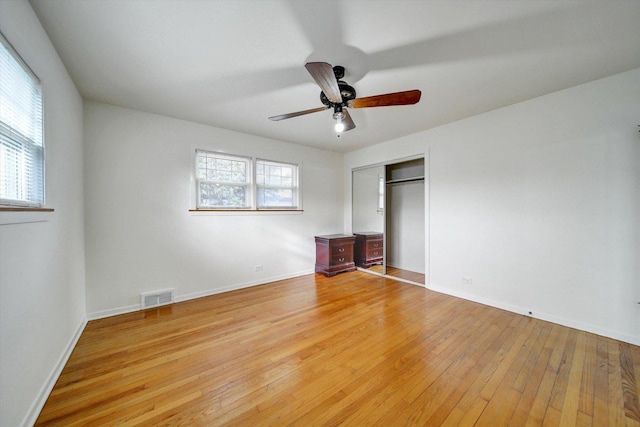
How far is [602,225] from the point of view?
7.49ft

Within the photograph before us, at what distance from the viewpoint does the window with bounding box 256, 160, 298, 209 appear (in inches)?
157

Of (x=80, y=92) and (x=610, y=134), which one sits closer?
(x=610, y=134)

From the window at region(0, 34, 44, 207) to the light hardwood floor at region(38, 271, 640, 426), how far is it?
1390mm

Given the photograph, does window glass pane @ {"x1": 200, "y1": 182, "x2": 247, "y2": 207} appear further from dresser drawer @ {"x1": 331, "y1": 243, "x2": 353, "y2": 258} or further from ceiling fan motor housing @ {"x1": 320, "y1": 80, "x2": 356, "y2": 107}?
ceiling fan motor housing @ {"x1": 320, "y1": 80, "x2": 356, "y2": 107}

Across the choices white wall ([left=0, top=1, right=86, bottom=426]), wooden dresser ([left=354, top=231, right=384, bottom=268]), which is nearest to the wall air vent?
white wall ([left=0, top=1, right=86, bottom=426])

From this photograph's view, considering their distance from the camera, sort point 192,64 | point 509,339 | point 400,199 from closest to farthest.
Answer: point 192,64
point 509,339
point 400,199

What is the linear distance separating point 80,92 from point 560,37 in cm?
451

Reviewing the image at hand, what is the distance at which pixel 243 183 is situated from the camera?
12.4ft

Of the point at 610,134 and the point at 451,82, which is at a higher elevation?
the point at 451,82

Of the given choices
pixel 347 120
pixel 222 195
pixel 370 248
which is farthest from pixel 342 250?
pixel 347 120

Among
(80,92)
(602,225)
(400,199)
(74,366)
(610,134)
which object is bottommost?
(74,366)

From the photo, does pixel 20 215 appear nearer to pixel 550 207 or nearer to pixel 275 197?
pixel 275 197

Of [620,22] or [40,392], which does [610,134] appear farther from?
[40,392]

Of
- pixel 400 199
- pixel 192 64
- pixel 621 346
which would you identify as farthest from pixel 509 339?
pixel 192 64
